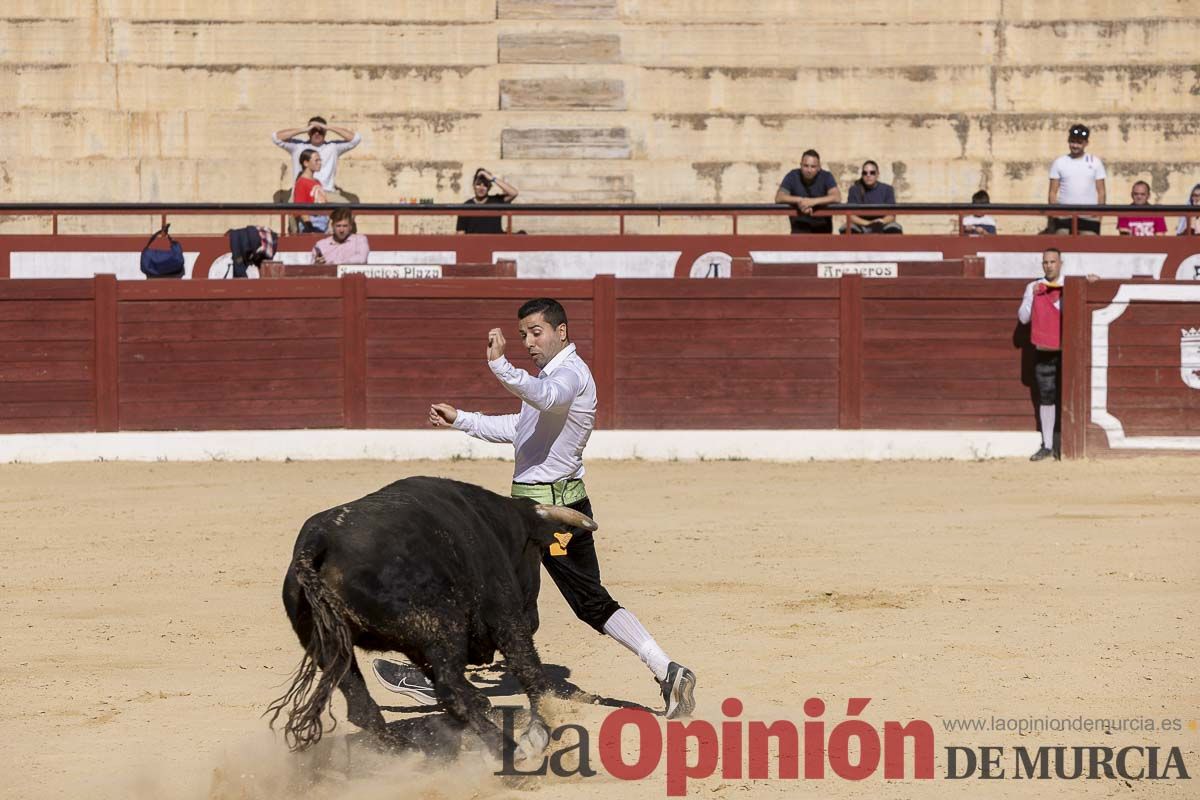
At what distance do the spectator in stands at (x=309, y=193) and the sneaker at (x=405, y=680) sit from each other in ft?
26.4

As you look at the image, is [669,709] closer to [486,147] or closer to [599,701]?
[599,701]

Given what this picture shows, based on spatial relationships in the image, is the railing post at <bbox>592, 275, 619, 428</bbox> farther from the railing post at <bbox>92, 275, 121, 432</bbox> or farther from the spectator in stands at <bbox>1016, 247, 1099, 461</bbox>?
the railing post at <bbox>92, 275, 121, 432</bbox>

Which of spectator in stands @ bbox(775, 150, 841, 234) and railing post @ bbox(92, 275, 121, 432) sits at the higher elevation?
spectator in stands @ bbox(775, 150, 841, 234)

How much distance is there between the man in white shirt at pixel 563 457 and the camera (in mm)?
5031

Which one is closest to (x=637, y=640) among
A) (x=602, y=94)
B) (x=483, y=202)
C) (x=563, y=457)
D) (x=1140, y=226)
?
(x=563, y=457)

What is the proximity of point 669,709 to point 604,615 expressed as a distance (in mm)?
374

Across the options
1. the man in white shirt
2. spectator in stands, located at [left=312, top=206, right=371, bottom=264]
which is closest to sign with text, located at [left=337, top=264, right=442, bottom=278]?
spectator in stands, located at [left=312, top=206, right=371, bottom=264]

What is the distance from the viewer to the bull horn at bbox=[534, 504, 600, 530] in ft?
16.3

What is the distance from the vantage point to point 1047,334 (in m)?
Result: 11.6

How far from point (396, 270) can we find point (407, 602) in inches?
322

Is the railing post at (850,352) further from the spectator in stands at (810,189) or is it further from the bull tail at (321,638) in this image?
the bull tail at (321,638)

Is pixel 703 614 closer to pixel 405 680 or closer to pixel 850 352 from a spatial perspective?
pixel 405 680

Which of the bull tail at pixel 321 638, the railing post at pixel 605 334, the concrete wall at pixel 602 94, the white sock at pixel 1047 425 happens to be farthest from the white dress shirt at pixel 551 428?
the concrete wall at pixel 602 94

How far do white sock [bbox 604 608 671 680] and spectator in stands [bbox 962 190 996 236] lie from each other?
8.90 metres
